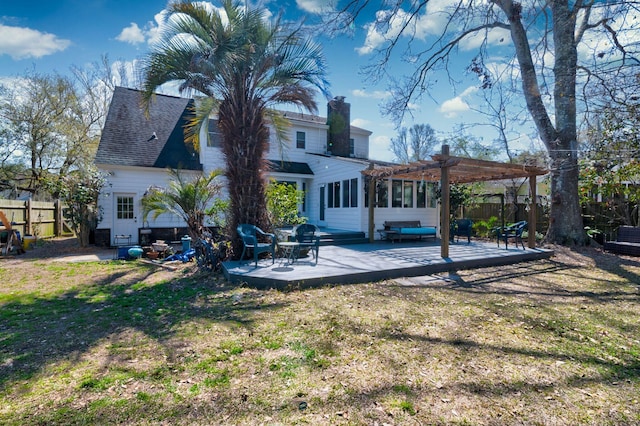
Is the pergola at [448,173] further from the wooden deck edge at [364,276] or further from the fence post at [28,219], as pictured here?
the fence post at [28,219]

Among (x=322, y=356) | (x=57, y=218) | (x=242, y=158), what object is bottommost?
(x=322, y=356)

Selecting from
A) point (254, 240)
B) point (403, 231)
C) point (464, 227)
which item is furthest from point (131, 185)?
point (464, 227)

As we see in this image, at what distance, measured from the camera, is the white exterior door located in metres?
13.2

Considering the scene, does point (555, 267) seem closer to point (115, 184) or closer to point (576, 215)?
point (576, 215)

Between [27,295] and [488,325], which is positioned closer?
[488,325]

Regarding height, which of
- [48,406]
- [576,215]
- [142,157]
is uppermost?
[142,157]

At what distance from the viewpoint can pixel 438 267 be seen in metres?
7.62

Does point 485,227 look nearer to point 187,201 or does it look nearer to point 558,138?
point 558,138

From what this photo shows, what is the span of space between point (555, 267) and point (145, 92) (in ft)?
36.1

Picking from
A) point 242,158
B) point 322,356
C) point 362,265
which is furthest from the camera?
point 242,158

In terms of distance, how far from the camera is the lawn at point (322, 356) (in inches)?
98.2

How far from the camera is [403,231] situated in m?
12.3

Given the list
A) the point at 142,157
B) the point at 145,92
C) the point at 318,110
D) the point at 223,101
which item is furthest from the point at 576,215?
the point at 142,157

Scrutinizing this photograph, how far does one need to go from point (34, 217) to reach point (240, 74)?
508 inches
